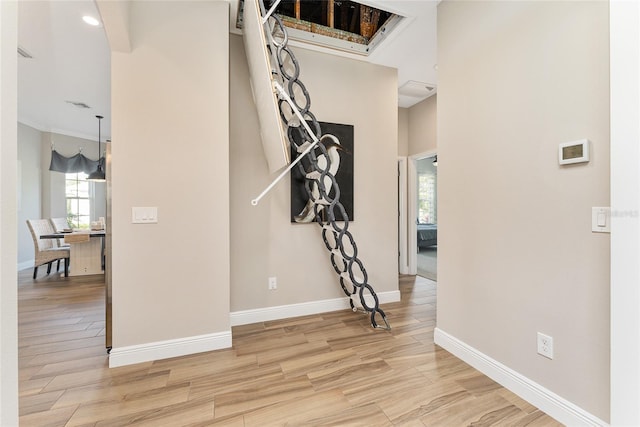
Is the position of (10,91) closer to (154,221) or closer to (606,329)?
(154,221)

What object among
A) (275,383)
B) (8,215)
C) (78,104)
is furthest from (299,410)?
(78,104)

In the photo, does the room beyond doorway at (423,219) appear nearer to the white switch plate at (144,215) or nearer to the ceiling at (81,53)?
the ceiling at (81,53)

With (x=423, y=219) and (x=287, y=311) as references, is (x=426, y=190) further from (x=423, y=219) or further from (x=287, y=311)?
(x=287, y=311)

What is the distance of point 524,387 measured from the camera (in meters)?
1.66

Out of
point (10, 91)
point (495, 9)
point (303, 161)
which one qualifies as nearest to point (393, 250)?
point (303, 161)

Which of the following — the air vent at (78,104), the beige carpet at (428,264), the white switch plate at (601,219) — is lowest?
the beige carpet at (428,264)

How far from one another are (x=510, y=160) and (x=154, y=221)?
2534mm

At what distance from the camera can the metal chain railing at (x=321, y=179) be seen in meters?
2.39

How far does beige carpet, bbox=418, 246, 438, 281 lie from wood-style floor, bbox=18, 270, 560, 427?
219cm

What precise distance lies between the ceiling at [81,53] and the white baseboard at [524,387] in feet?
9.04

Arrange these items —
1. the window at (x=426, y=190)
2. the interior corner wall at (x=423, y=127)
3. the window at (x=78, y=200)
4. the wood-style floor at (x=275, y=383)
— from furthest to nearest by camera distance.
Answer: the window at (x=426, y=190)
the window at (x=78, y=200)
the interior corner wall at (x=423, y=127)
the wood-style floor at (x=275, y=383)

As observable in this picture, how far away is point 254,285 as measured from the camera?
111 inches

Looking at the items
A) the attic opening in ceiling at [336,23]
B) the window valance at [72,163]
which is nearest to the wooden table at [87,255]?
the window valance at [72,163]

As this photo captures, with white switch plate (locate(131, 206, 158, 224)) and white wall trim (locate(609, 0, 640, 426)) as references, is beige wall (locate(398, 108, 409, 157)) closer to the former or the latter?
white wall trim (locate(609, 0, 640, 426))
